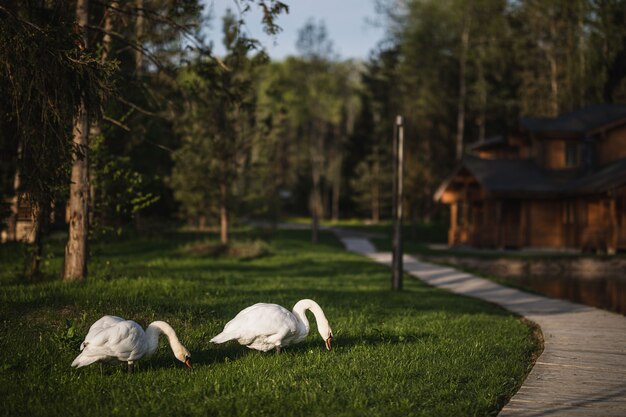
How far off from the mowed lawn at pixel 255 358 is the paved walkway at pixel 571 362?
287mm

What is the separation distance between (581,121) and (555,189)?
14.6ft

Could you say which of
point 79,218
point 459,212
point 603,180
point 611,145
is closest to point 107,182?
point 79,218

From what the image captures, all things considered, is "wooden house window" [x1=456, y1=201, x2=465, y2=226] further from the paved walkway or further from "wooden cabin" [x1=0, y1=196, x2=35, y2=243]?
"wooden cabin" [x1=0, y1=196, x2=35, y2=243]

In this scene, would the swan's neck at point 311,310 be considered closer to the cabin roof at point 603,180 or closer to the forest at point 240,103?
the forest at point 240,103

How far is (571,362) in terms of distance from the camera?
27.6 ft

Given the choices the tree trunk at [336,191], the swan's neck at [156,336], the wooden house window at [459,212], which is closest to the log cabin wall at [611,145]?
the wooden house window at [459,212]

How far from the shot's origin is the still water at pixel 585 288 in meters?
16.8

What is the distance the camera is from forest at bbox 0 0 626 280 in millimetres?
8859

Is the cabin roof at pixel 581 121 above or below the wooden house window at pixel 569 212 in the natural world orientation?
above

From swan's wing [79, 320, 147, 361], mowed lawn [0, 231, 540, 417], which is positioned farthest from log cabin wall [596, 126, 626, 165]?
swan's wing [79, 320, 147, 361]

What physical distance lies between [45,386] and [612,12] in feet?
143

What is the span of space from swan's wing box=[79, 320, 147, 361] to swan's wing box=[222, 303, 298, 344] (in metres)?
1.03

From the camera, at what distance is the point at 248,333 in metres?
7.53

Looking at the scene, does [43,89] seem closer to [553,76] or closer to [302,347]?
[302,347]
